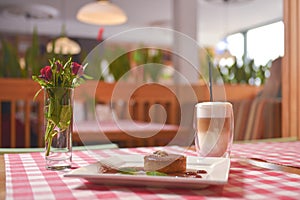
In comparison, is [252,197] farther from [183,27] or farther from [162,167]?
[183,27]

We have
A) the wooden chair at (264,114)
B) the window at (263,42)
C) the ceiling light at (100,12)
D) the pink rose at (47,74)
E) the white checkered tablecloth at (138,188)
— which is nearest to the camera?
the white checkered tablecloth at (138,188)

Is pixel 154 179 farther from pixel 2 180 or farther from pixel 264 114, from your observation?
pixel 264 114

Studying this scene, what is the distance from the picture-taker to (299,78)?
1765 millimetres

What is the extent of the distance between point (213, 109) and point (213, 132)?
7cm

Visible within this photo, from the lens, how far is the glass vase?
31.0 inches

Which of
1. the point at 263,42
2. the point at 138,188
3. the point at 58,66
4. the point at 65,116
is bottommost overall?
the point at 138,188

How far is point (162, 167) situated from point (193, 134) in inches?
10.9

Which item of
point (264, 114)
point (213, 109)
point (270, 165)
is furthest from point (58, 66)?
point (264, 114)

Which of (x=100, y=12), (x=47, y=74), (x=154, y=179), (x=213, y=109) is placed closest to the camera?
(x=154, y=179)

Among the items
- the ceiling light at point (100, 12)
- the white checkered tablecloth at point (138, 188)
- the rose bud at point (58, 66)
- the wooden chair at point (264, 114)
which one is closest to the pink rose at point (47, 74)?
the rose bud at point (58, 66)

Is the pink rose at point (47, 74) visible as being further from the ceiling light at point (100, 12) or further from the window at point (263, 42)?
the window at point (263, 42)

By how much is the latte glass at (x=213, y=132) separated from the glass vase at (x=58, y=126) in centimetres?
32

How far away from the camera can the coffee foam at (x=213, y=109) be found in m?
0.90

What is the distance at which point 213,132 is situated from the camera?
3.12ft
